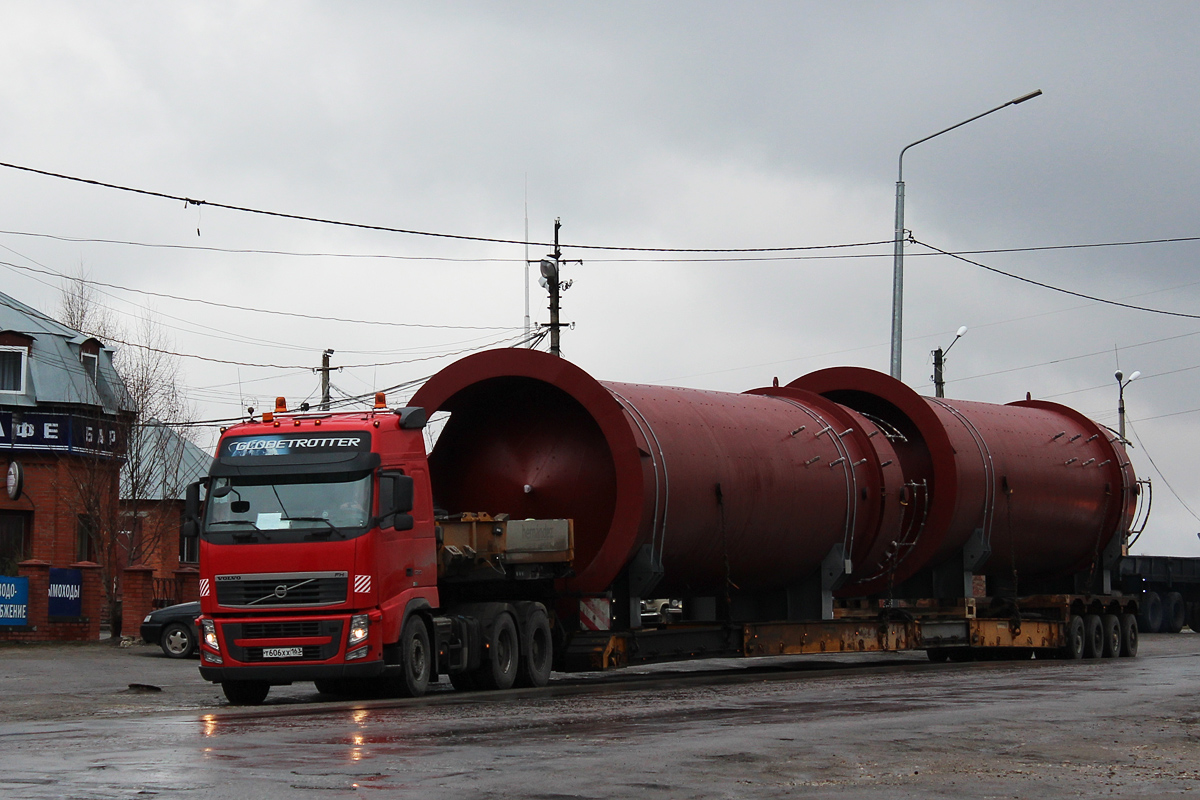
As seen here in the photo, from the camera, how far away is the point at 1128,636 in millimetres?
26656

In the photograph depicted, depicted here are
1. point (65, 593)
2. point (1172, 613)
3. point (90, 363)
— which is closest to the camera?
point (65, 593)

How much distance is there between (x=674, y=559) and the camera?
17.9 m

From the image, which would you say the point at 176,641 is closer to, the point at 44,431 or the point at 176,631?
the point at 176,631

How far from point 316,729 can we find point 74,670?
12.8 meters

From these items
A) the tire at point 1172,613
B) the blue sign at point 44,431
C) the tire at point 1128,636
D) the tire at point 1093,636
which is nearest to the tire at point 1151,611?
the tire at point 1172,613

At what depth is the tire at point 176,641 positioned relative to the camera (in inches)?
1039

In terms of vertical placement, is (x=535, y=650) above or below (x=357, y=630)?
below

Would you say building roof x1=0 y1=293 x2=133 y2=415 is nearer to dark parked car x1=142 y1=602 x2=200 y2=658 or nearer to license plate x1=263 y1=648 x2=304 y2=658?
dark parked car x1=142 y1=602 x2=200 y2=658

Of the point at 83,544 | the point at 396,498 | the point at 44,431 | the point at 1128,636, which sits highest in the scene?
the point at 44,431

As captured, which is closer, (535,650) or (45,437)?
(535,650)

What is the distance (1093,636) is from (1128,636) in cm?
149

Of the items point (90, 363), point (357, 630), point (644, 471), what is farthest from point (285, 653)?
point (90, 363)

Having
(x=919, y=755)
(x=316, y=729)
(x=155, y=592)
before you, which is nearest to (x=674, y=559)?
(x=316, y=729)

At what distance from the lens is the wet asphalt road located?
26.0ft
